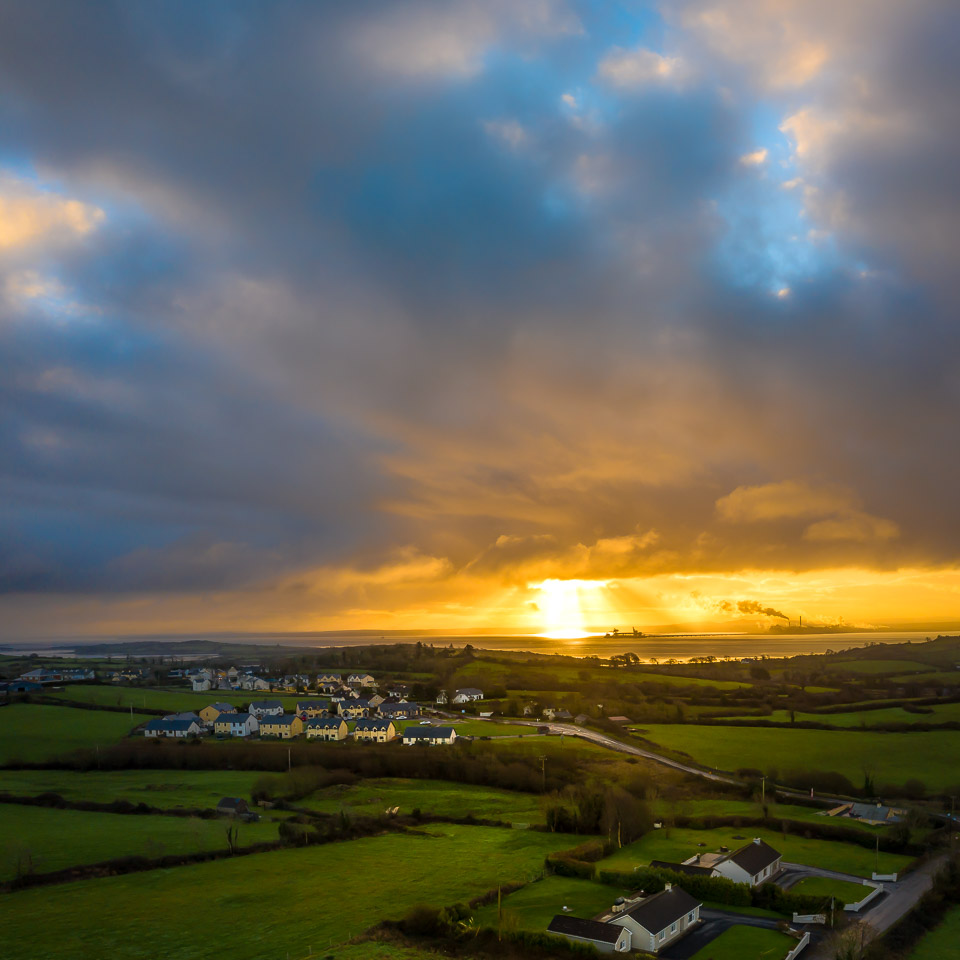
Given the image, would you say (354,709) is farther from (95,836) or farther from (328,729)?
(95,836)

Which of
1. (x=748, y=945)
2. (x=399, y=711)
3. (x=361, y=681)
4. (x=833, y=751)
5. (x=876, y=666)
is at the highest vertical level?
(x=748, y=945)

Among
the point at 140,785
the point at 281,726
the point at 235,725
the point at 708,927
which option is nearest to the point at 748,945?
the point at 708,927

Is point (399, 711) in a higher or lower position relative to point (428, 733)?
lower

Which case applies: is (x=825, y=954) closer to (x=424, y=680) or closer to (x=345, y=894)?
(x=345, y=894)

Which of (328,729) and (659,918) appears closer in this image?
(659,918)

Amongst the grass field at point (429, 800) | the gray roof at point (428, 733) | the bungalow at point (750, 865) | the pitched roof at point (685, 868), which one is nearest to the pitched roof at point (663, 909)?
the pitched roof at point (685, 868)

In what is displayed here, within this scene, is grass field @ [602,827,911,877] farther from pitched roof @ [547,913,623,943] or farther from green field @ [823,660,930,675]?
green field @ [823,660,930,675]

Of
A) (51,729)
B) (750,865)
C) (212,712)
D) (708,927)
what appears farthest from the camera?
(212,712)
